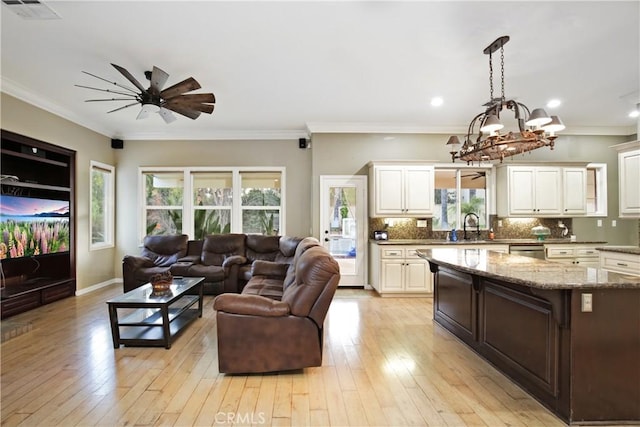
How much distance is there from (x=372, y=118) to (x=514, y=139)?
3086mm

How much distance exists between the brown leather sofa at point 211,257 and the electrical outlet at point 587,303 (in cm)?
383

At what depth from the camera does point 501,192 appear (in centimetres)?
579

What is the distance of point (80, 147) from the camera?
5.52m

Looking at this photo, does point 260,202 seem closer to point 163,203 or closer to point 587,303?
point 163,203

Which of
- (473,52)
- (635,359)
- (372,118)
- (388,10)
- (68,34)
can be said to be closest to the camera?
(635,359)

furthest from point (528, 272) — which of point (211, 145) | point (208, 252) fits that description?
point (211, 145)

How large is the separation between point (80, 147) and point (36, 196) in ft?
3.53

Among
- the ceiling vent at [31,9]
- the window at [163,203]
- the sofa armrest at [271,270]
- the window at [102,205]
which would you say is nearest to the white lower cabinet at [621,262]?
the sofa armrest at [271,270]

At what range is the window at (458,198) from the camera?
5.98m

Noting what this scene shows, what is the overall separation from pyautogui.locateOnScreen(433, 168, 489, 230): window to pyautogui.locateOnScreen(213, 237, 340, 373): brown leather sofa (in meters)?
3.96

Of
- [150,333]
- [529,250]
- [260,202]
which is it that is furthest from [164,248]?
[529,250]

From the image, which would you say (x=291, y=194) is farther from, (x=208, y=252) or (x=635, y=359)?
(x=635, y=359)

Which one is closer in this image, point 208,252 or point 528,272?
point 528,272

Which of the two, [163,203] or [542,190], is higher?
[542,190]
